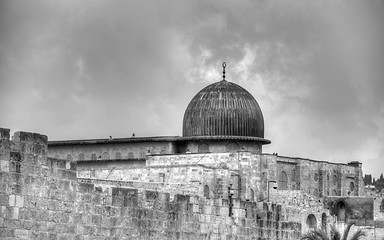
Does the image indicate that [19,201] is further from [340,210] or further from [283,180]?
[340,210]

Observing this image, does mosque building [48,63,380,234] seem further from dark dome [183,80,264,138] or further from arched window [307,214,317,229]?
arched window [307,214,317,229]

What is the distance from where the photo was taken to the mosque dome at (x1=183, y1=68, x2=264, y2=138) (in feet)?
260

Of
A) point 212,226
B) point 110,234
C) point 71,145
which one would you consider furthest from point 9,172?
point 71,145

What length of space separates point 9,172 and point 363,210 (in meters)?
47.9

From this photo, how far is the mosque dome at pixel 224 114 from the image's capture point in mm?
79188

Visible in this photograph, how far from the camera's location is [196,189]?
226ft

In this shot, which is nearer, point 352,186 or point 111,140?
point 111,140

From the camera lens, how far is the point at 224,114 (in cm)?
7931

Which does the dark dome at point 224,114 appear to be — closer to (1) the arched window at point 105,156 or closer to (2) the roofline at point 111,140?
(2) the roofline at point 111,140

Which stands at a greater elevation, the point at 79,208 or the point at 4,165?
the point at 4,165

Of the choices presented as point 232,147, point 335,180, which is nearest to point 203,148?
point 232,147

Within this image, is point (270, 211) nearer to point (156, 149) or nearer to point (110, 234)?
point (110, 234)

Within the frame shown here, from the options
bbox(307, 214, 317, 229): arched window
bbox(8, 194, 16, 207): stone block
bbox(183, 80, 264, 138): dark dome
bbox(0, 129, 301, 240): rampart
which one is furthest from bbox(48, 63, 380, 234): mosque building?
bbox(8, 194, 16, 207): stone block

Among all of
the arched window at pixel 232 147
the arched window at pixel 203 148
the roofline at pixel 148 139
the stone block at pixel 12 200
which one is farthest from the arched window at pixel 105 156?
the stone block at pixel 12 200
